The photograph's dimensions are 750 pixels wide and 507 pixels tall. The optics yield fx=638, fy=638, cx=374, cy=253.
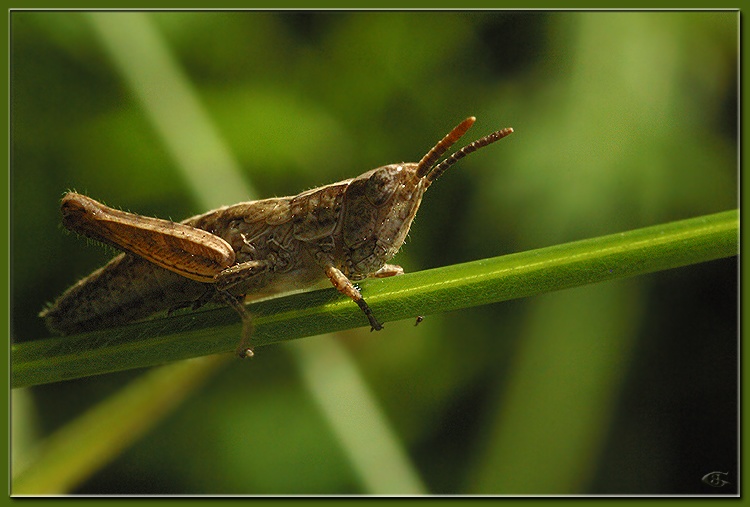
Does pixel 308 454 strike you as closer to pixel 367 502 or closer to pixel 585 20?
pixel 367 502

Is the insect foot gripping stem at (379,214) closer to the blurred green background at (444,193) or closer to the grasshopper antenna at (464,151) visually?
the grasshopper antenna at (464,151)

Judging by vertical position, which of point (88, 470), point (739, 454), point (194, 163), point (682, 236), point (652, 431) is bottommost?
point (652, 431)

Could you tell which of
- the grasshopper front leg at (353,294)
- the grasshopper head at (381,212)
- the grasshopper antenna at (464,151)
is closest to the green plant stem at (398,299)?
the grasshopper front leg at (353,294)

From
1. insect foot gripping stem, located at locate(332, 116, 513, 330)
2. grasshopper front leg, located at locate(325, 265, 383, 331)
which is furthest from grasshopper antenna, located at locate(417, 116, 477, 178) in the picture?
grasshopper front leg, located at locate(325, 265, 383, 331)

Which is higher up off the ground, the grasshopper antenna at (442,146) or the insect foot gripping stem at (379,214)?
the grasshopper antenna at (442,146)

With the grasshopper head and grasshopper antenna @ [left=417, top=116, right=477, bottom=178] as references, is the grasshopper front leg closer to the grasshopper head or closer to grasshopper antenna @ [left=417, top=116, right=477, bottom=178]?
the grasshopper head

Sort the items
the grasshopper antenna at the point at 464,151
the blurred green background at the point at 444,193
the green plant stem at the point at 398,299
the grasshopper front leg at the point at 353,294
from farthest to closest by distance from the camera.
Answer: the blurred green background at the point at 444,193, the grasshopper antenna at the point at 464,151, the grasshopper front leg at the point at 353,294, the green plant stem at the point at 398,299

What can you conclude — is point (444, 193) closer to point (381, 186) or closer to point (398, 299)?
point (381, 186)

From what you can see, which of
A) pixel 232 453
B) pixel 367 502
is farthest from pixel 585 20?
pixel 232 453
